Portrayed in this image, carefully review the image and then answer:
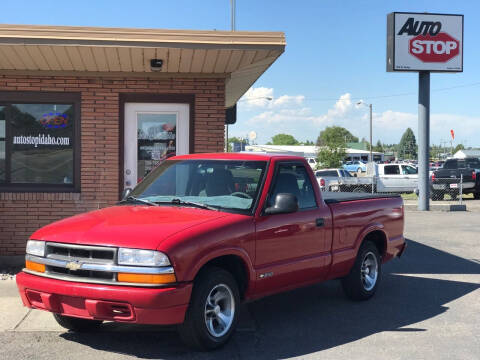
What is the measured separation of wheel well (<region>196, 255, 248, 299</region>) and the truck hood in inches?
15.4

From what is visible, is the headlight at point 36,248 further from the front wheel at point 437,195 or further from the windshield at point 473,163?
the windshield at point 473,163

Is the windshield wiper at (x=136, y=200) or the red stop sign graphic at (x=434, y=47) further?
the red stop sign graphic at (x=434, y=47)

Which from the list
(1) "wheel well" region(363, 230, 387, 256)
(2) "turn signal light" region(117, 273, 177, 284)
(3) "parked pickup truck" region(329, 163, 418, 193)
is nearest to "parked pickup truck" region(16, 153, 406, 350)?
(2) "turn signal light" region(117, 273, 177, 284)

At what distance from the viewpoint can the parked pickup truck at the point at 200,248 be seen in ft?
15.1

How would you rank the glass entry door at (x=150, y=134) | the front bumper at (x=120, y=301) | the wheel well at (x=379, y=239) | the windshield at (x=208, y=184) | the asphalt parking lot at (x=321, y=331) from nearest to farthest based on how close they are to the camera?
the front bumper at (x=120, y=301) → the asphalt parking lot at (x=321, y=331) → the windshield at (x=208, y=184) → the wheel well at (x=379, y=239) → the glass entry door at (x=150, y=134)

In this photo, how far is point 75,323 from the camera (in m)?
5.55

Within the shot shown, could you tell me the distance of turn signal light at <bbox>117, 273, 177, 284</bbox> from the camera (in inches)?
179

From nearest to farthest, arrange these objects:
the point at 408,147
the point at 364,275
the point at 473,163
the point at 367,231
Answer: the point at 367,231
the point at 364,275
the point at 473,163
the point at 408,147

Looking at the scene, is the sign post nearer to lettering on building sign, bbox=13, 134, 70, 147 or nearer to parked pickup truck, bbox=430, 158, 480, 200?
parked pickup truck, bbox=430, 158, 480, 200

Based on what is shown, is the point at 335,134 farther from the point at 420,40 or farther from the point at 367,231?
the point at 367,231

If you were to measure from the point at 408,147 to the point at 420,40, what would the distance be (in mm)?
157183

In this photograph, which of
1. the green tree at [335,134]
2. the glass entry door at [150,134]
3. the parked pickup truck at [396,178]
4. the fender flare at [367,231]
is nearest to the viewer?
the fender flare at [367,231]

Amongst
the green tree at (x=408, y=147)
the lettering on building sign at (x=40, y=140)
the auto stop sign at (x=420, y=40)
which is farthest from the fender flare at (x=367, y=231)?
the green tree at (x=408, y=147)

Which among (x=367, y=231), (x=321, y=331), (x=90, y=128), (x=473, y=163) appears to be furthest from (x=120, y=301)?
(x=473, y=163)
